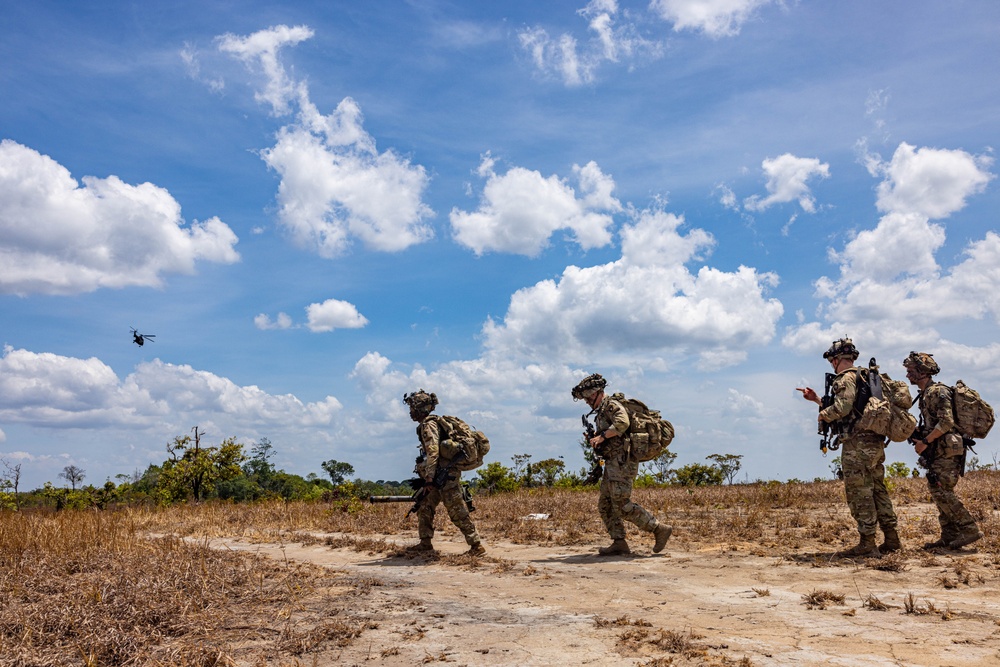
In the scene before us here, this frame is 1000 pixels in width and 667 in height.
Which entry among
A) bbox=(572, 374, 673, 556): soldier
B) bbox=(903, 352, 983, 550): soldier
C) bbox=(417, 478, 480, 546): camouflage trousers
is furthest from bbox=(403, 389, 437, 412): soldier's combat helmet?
bbox=(903, 352, 983, 550): soldier

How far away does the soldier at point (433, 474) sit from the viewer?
8.77 metres

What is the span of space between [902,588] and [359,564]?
20.5ft

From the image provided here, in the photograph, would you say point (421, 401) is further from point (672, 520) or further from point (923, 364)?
point (923, 364)

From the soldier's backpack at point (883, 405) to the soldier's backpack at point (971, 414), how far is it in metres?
0.69

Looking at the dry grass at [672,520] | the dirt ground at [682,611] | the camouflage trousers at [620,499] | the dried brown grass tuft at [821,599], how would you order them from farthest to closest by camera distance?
the dry grass at [672,520] < the camouflage trousers at [620,499] < the dried brown grass tuft at [821,599] < the dirt ground at [682,611]

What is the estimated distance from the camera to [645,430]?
28.0 feet

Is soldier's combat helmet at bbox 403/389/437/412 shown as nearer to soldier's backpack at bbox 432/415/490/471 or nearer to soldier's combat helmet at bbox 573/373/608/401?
soldier's backpack at bbox 432/415/490/471

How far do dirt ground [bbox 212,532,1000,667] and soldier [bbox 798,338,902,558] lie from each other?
1.15ft

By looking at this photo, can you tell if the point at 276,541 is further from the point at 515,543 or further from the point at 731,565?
the point at 731,565

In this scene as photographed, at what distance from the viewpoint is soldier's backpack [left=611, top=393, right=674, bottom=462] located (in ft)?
27.6

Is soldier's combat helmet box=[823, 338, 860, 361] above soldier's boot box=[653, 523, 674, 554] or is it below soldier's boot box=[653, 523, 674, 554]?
above

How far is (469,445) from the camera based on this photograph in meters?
8.97

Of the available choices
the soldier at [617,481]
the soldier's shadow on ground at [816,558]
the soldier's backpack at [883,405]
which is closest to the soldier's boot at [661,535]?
the soldier at [617,481]

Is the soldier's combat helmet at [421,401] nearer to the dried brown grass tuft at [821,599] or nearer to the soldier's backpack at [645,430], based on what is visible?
the soldier's backpack at [645,430]
